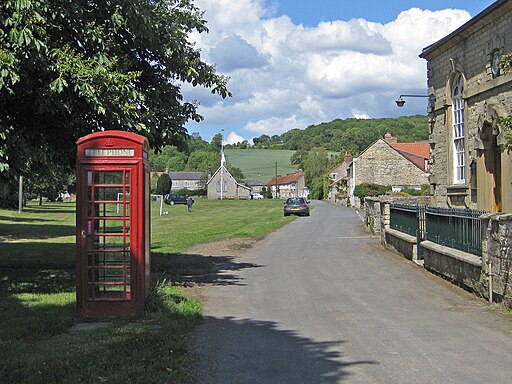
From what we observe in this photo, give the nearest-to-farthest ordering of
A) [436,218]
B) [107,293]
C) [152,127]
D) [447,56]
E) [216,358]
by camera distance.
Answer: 1. [216,358]
2. [107,293]
3. [152,127]
4. [436,218]
5. [447,56]

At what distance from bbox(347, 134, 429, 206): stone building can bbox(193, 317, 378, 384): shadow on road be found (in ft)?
216

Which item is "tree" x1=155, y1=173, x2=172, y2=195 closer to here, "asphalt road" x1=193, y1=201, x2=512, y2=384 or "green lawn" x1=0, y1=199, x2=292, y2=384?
"asphalt road" x1=193, y1=201, x2=512, y2=384

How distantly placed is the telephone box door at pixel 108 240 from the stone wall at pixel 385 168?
6717cm

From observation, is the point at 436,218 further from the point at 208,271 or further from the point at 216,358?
the point at 216,358

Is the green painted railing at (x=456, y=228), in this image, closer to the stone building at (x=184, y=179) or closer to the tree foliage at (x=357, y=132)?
the tree foliage at (x=357, y=132)

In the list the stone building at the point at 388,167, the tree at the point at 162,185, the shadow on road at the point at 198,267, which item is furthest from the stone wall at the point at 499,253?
the tree at the point at 162,185

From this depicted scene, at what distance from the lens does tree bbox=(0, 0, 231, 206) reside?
32.8 feet

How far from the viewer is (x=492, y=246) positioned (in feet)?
33.1

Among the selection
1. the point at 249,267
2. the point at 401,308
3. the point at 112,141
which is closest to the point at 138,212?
the point at 112,141

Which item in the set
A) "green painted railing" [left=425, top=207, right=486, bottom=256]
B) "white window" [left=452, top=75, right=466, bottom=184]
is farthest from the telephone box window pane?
"white window" [left=452, top=75, right=466, bottom=184]

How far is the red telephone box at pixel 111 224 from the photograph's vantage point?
8586mm

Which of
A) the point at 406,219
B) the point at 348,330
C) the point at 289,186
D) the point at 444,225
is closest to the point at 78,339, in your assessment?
the point at 348,330

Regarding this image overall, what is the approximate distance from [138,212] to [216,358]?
2.76 metres

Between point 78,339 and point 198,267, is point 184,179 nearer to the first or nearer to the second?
point 198,267
